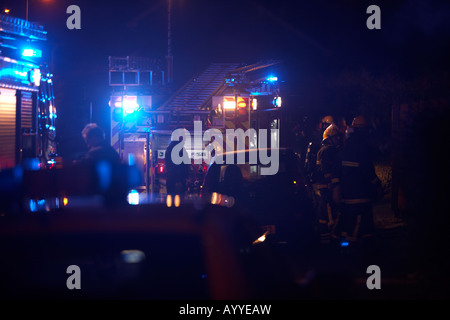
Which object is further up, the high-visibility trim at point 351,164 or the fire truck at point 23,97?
the fire truck at point 23,97

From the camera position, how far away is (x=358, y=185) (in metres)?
9.06

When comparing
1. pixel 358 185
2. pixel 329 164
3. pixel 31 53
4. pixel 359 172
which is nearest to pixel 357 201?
pixel 358 185

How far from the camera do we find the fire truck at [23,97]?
49.0ft

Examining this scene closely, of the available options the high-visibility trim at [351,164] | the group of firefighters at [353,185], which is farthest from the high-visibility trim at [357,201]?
the high-visibility trim at [351,164]

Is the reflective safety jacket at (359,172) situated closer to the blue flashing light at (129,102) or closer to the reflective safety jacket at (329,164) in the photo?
the reflective safety jacket at (329,164)

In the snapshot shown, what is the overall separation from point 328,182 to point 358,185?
0.88 m

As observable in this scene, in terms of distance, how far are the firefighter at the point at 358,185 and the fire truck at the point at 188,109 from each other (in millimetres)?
3274

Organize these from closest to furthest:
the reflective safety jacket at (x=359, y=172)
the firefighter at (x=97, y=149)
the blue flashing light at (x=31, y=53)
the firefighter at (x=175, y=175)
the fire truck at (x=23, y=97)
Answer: the firefighter at (x=97, y=149) < the reflective safety jacket at (x=359, y=172) < the fire truck at (x=23, y=97) < the blue flashing light at (x=31, y=53) < the firefighter at (x=175, y=175)

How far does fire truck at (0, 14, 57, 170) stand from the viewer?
49.0 ft

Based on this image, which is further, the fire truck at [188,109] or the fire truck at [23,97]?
the fire truck at [188,109]

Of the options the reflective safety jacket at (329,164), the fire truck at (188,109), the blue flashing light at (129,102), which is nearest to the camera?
the reflective safety jacket at (329,164)
